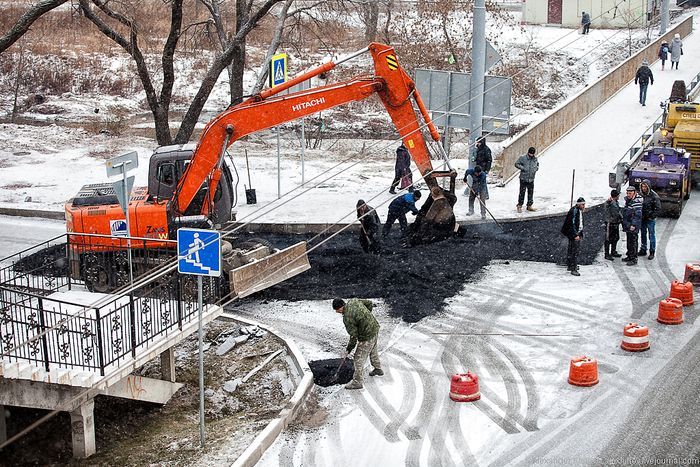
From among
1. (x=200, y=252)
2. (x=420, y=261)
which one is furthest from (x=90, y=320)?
(x=420, y=261)

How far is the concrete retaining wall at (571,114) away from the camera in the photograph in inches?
1035

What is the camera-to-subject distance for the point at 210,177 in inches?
699

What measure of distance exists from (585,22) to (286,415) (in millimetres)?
44435

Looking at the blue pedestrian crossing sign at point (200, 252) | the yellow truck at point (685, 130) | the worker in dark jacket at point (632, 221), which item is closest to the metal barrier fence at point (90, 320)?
the blue pedestrian crossing sign at point (200, 252)

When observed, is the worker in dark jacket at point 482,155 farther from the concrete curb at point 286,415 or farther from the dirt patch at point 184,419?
the concrete curb at point 286,415

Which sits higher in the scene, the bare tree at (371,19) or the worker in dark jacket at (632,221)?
the bare tree at (371,19)

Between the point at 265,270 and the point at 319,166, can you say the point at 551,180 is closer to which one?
the point at 319,166

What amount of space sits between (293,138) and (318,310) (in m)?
22.4

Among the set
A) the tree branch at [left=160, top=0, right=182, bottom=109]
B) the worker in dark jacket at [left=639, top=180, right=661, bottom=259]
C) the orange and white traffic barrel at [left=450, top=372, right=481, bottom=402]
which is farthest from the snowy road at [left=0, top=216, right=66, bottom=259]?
the worker in dark jacket at [left=639, top=180, right=661, bottom=259]

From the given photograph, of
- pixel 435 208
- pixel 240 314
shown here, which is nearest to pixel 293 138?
pixel 435 208

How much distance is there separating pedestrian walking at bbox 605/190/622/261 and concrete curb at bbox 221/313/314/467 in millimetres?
7428

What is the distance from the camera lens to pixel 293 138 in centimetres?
3859

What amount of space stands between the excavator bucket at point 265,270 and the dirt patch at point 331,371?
2893 millimetres

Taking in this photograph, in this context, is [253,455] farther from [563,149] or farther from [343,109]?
[343,109]
